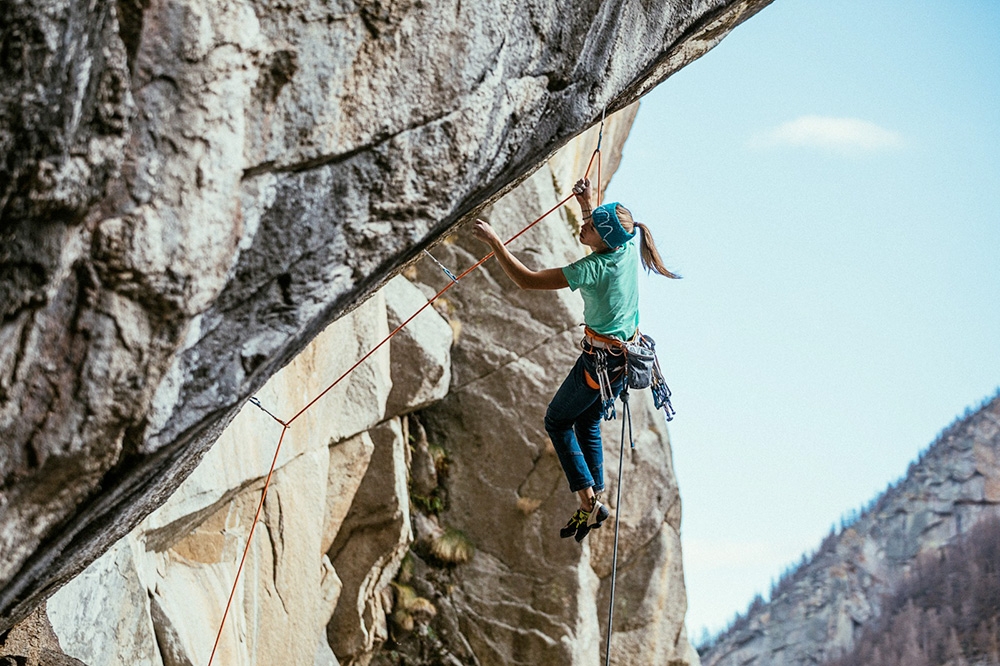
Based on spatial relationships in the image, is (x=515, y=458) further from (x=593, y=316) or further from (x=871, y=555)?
(x=871, y=555)

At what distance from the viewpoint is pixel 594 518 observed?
6.82 m

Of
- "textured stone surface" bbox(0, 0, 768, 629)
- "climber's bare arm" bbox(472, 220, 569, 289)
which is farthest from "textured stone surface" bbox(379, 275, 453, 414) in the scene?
"textured stone surface" bbox(0, 0, 768, 629)

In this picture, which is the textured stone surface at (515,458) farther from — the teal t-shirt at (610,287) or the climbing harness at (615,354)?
the teal t-shirt at (610,287)

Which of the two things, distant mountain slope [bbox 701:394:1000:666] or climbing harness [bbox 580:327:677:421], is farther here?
distant mountain slope [bbox 701:394:1000:666]

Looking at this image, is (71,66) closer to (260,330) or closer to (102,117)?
(102,117)

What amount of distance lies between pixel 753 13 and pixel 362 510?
18.7 ft

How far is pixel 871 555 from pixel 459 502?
99.2 ft

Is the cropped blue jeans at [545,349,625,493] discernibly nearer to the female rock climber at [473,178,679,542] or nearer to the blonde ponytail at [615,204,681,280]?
the female rock climber at [473,178,679,542]

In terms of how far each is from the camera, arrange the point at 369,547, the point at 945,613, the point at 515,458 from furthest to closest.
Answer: the point at 945,613 → the point at 515,458 → the point at 369,547

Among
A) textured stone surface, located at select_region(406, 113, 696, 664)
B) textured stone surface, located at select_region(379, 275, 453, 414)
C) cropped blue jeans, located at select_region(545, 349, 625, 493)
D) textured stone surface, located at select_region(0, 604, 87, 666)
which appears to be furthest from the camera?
textured stone surface, located at select_region(406, 113, 696, 664)

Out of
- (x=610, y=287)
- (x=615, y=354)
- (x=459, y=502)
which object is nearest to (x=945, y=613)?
(x=459, y=502)

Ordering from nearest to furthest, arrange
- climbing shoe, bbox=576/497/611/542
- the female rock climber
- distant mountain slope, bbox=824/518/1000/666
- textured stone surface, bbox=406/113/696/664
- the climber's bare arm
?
the climber's bare arm → the female rock climber → climbing shoe, bbox=576/497/611/542 → textured stone surface, bbox=406/113/696/664 → distant mountain slope, bbox=824/518/1000/666

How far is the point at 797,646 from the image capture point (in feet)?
110

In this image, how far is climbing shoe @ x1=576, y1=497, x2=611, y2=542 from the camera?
6.75 m
